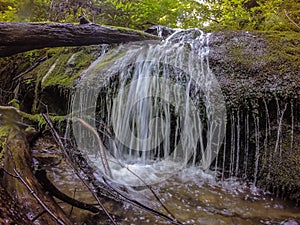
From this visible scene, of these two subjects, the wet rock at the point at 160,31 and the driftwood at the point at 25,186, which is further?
the wet rock at the point at 160,31

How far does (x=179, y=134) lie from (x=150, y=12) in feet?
15.0

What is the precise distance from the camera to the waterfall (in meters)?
3.62

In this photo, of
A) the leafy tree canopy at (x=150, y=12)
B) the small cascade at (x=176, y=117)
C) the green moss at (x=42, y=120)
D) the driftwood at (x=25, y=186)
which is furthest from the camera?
the leafy tree canopy at (x=150, y=12)

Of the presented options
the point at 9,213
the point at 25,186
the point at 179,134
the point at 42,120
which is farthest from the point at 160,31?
the point at 9,213

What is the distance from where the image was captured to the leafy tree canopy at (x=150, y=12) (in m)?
6.15

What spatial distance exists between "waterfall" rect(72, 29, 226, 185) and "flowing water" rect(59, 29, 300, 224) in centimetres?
1

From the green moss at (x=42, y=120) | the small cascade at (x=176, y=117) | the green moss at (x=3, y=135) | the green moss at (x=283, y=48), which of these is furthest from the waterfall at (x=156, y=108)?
the green moss at (x=3, y=135)

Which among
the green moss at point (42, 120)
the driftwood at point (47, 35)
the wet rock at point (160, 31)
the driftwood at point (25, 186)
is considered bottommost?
the driftwood at point (25, 186)

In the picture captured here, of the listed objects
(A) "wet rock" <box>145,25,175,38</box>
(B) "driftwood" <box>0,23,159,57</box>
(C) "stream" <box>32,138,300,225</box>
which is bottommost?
(C) "stream" <box>32,138,300,225</box>

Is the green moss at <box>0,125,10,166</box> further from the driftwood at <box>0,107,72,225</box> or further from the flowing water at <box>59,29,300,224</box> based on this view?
the flowing water at <box>59,29,300,224</box>

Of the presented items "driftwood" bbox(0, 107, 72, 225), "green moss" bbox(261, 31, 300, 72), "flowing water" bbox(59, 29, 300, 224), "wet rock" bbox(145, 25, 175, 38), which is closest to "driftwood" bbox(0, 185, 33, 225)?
"driftwood" bbox(0, 107, 72, 225)

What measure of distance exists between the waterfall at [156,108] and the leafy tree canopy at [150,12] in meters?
2.07

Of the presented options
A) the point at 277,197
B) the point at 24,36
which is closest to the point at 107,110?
the point at 24,36

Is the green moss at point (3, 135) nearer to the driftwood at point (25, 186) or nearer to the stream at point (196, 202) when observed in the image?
the driftwood at point (25, 186)
